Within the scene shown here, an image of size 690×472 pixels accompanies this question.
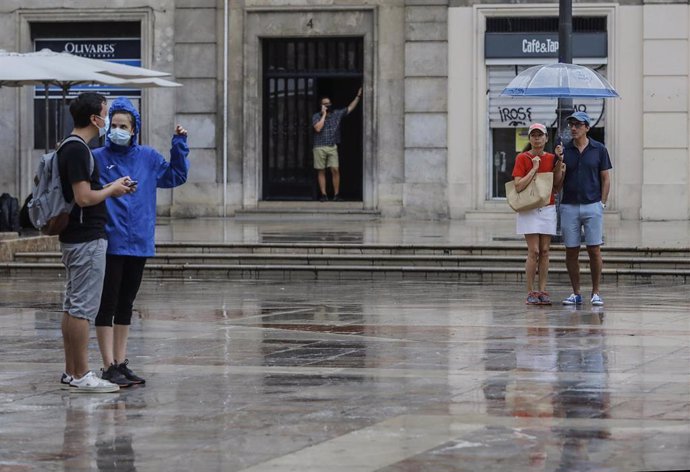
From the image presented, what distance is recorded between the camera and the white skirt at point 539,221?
15344 mm

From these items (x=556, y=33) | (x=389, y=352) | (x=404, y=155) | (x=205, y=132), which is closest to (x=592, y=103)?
(x=556, y=33)

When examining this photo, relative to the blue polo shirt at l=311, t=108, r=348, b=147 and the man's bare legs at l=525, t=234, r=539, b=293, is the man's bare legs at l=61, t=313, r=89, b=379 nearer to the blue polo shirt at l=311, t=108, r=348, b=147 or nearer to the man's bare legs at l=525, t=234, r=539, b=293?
the man's bare legs at l=525, t=234, r=539, b=293

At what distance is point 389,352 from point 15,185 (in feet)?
60.2

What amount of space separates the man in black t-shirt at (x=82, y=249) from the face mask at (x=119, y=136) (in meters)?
0.29

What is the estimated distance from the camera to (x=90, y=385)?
9492 mm

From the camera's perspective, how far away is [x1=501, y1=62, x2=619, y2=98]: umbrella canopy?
60.1 ft

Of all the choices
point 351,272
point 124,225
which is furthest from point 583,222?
point 124,225

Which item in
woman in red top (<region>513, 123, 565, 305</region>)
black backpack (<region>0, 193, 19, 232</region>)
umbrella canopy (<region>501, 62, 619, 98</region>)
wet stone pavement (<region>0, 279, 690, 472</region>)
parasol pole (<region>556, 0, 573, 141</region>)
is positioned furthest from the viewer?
black backpack (<region>0, 193, 19, 232</region>)

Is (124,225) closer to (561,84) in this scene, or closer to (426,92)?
(561,84)

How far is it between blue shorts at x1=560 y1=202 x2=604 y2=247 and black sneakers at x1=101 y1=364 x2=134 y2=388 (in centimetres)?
649

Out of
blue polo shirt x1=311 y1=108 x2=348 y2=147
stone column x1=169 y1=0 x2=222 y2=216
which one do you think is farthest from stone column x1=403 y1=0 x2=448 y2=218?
stone column x1=169 y1=0 x2=222 y2=216

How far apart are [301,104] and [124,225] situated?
18605 mm

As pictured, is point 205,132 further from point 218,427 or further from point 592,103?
point 218,427

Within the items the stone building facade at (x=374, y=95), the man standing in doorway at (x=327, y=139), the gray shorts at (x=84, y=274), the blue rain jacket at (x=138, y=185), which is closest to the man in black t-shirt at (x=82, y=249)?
the gray shorts at (x=84, y=274)
